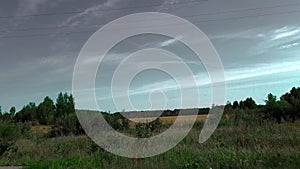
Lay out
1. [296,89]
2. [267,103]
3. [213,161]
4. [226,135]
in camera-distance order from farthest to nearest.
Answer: [296,89], [267,103], [226,135], [213,161]

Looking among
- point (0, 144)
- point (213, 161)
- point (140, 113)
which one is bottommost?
point (213, 161)

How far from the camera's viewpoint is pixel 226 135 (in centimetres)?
1419

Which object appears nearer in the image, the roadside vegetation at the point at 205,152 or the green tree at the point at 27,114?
the roadside vegetation at the point at 205,152

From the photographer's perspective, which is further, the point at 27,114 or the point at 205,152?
the point at 27,114

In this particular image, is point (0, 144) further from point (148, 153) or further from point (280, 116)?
point (280, 116)

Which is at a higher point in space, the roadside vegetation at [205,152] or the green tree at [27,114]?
the green tree at [27,114]

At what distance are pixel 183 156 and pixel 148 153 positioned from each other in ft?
4.30

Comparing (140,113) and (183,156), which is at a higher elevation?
(140,113)

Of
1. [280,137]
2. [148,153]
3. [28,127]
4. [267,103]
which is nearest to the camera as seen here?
[148,153]

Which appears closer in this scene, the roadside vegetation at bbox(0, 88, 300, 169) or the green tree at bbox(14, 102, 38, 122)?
the roadside vegetation at bbox(0, 88, 300, 169)

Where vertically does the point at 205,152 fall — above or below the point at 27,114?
below

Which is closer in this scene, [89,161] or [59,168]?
[59,168]

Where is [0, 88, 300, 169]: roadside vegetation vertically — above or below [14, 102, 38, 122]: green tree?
below

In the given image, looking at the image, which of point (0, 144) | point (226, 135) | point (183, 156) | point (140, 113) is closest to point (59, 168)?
point (183, 156)
